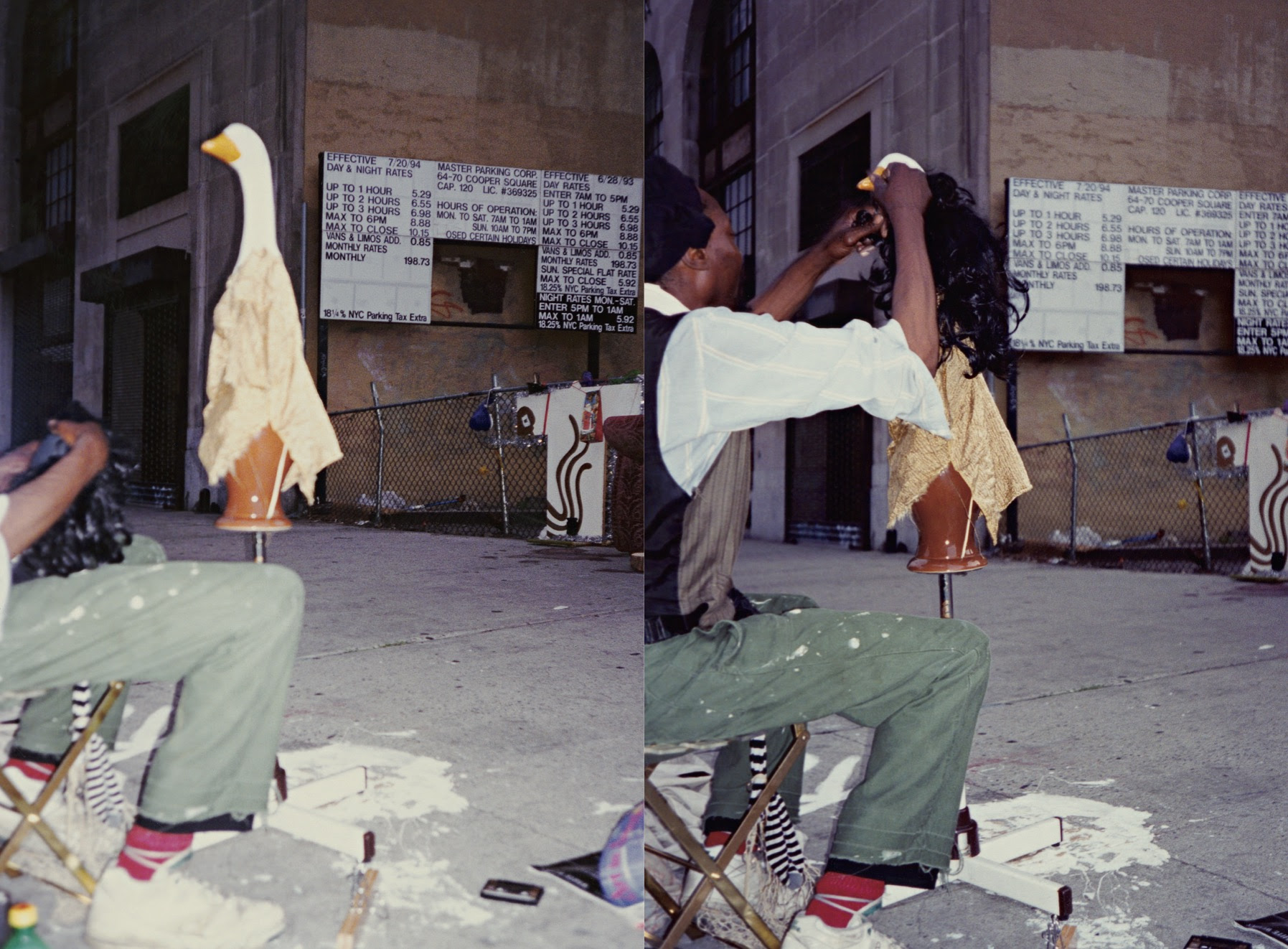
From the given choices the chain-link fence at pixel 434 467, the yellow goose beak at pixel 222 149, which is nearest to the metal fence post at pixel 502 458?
the chain-link fence at pixel 434 467

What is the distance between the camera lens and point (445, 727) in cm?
84

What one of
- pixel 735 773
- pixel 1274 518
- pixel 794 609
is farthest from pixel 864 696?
pixel 1274 518

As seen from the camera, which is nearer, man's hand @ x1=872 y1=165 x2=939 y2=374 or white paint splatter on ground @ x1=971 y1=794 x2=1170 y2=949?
man's hand @ x1=872 y1=165 x2=939 y2=374

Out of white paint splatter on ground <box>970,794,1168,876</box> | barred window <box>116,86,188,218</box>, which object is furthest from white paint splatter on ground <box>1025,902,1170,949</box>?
barred window <box>116,86,188,218</box>

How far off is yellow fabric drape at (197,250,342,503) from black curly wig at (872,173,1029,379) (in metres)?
0.59

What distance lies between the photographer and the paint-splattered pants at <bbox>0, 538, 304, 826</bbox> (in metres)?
0.67

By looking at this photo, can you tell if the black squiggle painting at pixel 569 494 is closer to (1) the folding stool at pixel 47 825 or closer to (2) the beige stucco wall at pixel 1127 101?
(1) the folding stool at pixel 47 825

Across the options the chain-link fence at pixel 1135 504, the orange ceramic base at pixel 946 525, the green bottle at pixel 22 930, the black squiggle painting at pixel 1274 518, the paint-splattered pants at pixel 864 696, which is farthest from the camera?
the black squiggle painting at pixel 1274 518

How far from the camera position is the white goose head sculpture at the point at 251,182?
2.33 ft

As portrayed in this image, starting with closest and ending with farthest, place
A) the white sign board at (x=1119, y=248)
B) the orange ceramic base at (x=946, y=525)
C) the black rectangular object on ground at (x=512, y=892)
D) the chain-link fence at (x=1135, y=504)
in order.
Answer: the black rectangular object on ground at (x=512, y=892)
the orange ceramic base at (x=946, y=525)
the white sign board at (x=1119, y=248)
the chain-link fence at (x=1135, y=504)

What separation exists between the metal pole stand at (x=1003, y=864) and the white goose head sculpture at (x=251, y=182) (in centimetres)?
81

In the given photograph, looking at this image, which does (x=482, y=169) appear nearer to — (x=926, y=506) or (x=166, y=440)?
(x=166, y=440)

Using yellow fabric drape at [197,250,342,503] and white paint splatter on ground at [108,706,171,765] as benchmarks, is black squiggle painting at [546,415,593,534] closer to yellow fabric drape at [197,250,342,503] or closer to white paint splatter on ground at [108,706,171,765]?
yellow fabric drape at [197,250,342,503]

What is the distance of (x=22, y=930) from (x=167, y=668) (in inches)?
7.1
